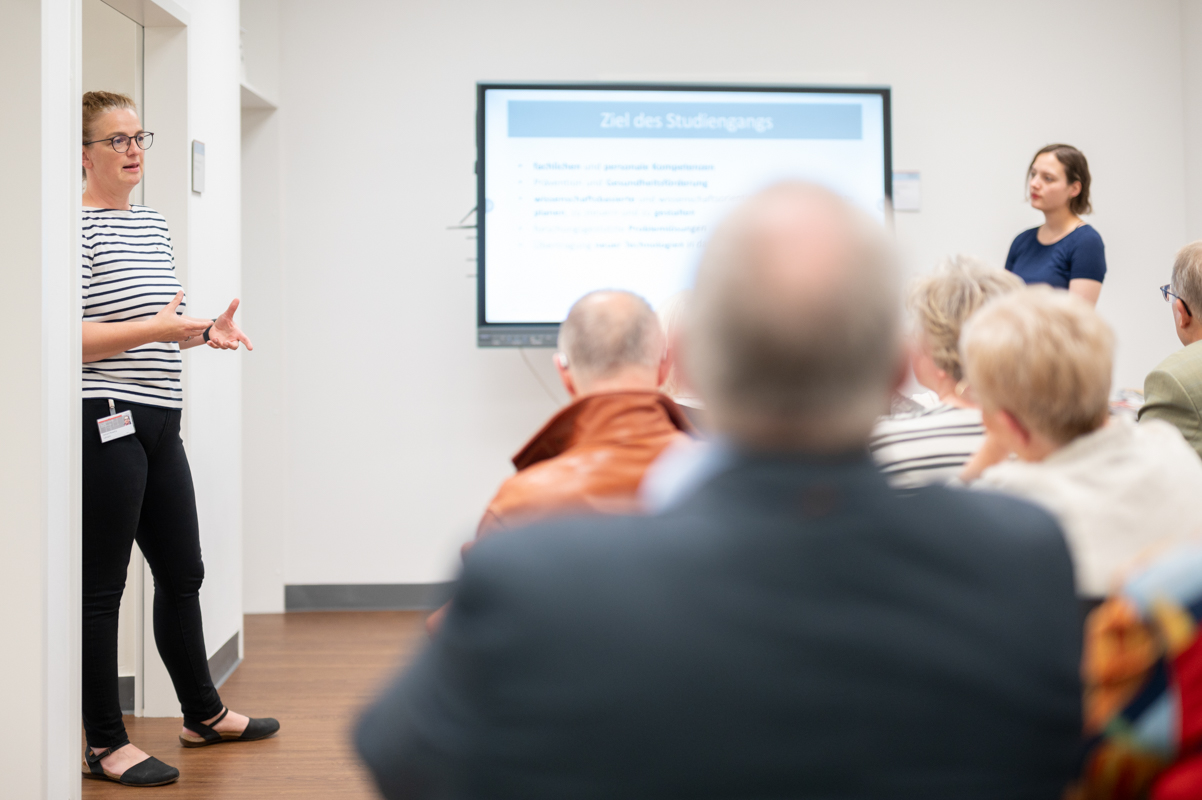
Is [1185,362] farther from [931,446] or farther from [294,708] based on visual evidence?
[294,708]

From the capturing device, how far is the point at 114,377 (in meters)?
2.44

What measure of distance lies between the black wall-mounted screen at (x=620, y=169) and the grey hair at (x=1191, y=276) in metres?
1.85

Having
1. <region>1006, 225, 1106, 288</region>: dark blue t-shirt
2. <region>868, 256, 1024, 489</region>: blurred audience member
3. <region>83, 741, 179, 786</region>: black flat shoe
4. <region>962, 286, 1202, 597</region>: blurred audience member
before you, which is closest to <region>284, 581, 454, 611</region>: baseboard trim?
<region>83, 741, 179, 786</region>: black flat shoe

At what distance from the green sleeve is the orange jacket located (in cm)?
127

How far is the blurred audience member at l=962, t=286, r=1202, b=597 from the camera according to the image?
115 centimetres

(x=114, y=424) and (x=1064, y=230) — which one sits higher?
(x=1064, y=230)

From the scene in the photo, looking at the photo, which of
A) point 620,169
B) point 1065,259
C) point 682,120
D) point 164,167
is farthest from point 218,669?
point 1065,259

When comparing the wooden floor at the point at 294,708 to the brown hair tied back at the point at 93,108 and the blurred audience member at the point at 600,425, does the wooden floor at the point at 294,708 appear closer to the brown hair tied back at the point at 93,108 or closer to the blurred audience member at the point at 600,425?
the blurred audience member at the point at 600,425

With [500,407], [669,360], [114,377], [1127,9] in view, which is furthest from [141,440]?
[1127,9]

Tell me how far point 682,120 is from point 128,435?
2.65 metres

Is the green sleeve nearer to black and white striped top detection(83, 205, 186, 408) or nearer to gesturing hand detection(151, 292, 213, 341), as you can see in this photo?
gesturing hand detection(151, 292, 213, 341)

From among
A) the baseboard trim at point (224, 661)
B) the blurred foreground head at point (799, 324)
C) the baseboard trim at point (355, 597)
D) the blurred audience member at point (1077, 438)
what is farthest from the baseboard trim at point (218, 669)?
the blurred foreground head at point (799, 324)

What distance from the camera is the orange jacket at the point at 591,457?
134 centimetres

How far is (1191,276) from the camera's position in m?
2.26
